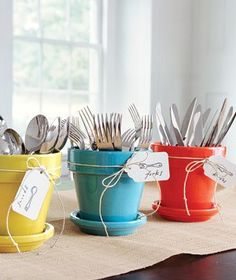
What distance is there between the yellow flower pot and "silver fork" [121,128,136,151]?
0.14 m

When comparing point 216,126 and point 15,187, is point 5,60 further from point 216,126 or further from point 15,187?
point 15,187

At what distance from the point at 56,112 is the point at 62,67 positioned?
0.17 meters

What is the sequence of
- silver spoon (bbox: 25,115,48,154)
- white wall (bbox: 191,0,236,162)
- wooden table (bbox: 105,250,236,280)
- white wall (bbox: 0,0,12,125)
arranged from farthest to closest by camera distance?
white wall (bbox: 191,0,236,162) → white wall (bbox: 0,0,12,125) → silver spoon (bbox: 25,115,48,154) → wooden table (bbox: 105,250,236,280)

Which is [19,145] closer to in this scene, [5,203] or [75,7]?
[5,203]

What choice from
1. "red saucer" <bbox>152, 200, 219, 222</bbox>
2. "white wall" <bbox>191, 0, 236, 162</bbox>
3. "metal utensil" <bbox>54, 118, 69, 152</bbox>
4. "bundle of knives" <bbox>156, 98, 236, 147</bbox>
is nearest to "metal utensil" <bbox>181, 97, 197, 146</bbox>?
"bundle of knives" <bbox>156, 98, 236, 147</bbox>

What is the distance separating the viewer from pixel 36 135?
776mm

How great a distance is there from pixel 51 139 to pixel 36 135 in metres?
0.02

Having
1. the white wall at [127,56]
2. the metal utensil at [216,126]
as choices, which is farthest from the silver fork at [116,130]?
the white wall at [127,56]

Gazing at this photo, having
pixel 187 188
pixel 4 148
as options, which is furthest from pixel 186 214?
pixel 4 148

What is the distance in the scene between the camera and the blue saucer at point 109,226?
817 mm

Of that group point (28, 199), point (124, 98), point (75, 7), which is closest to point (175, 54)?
point (124, 98)

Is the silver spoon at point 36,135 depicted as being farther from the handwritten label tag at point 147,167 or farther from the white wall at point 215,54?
the white wall at point 215,54

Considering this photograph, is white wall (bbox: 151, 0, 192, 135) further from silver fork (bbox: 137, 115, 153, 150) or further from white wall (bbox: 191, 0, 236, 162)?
silver fork (bbox: 137, 115, 153, 150)

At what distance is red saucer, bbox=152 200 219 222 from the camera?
0.94 metres
